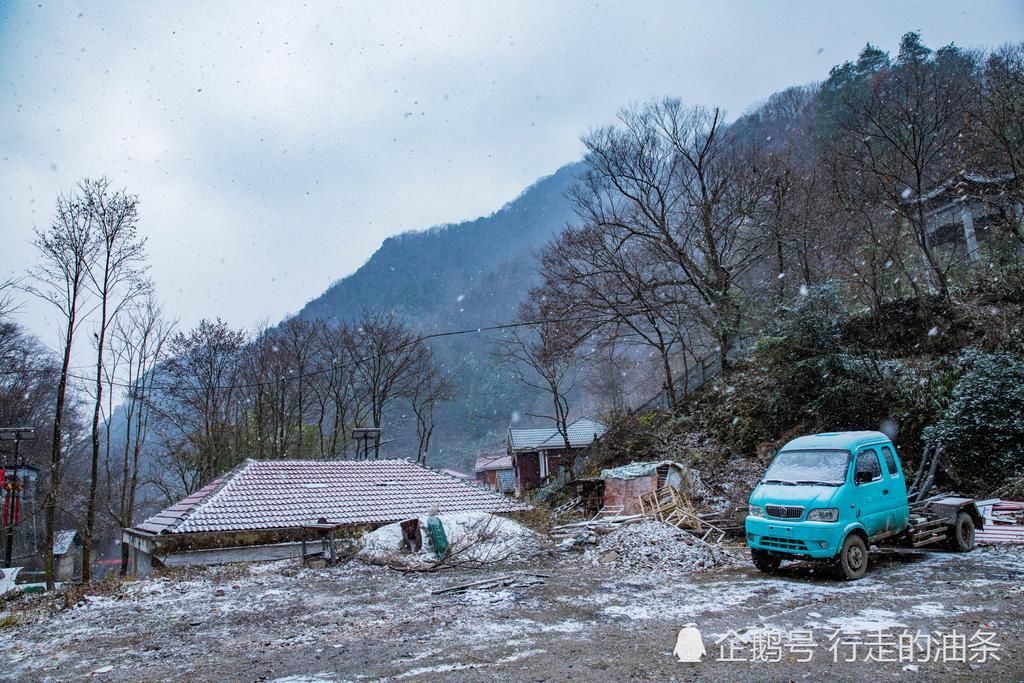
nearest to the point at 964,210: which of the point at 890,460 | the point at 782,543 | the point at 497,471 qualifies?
the point at 890,460

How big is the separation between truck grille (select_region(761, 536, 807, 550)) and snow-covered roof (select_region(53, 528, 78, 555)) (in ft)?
146

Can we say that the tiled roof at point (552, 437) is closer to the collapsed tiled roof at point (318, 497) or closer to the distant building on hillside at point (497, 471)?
the distant building on hillside at point (497, 471)

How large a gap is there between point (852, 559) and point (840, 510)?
889 mm

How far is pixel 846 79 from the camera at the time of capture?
39625mm

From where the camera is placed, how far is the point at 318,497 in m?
18.3

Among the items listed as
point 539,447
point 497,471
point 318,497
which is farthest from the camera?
point 497,471

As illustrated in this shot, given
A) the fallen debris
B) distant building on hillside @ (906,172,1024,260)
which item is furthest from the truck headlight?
distant building on hillside @ (906,172,1024,260)

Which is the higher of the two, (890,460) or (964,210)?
(964,210)

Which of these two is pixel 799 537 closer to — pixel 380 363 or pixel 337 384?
pixel 380 363

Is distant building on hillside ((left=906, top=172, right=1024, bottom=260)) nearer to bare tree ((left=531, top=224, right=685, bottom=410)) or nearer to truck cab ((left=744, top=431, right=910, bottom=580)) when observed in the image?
bare tree ((left=531, top=224, right=685, bottom=410))

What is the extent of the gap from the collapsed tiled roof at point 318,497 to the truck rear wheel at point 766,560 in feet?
31.7

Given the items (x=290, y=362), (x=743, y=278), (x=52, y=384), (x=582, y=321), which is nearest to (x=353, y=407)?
(x=290, y=362)

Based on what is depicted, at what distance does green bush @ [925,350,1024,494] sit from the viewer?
14828 millimetres

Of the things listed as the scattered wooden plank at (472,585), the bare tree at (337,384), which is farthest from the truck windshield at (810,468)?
the bare tree at (337,384)
